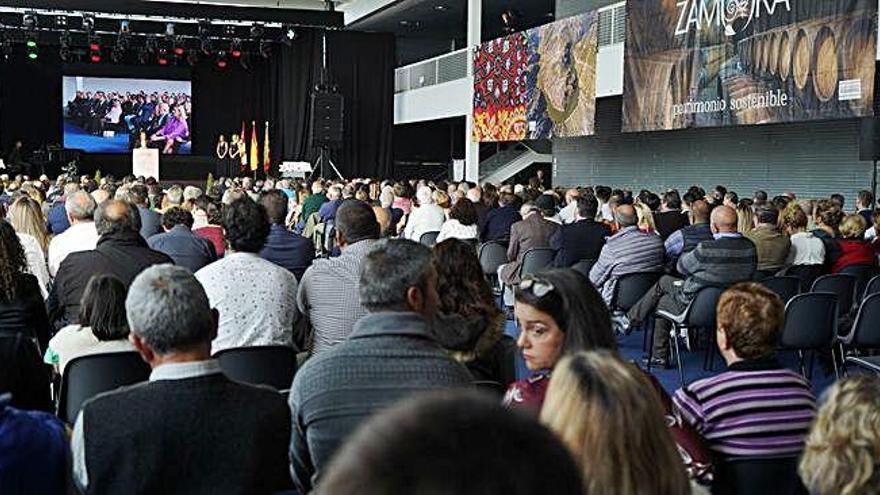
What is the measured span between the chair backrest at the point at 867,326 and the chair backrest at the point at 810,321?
124mm

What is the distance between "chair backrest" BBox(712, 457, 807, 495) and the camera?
9.61 feet

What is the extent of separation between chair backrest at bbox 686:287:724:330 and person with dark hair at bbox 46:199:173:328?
3.48m

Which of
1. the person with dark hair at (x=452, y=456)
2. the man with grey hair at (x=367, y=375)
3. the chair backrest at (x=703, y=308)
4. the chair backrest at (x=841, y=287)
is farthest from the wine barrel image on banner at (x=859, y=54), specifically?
the person with dark hair at (x=452, y=456)

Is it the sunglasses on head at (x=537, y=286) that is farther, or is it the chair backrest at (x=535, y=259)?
the chair backrest at (x=535, y=259)

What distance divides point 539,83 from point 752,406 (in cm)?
1577

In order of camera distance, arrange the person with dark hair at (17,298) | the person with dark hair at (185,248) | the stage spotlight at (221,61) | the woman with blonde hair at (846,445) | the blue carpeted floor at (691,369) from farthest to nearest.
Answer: the stage spotlight at (221,61) → the blue carpeted floor at (691,369) → the person with dark hair at (185,248) → the person with dark hair at (17,298) → the woman with blonde hair at (846,445)

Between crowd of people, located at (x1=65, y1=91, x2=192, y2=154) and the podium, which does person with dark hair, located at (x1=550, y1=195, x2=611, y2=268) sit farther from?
crowd of people, located at (x1=65, y1=91, x2=192, y2=154)

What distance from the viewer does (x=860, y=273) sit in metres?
7.25

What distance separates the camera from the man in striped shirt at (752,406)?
293 cm

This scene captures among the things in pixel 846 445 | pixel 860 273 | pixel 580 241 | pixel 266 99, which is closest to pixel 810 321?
pixel 860 273

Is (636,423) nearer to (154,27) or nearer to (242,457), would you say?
(242,457)

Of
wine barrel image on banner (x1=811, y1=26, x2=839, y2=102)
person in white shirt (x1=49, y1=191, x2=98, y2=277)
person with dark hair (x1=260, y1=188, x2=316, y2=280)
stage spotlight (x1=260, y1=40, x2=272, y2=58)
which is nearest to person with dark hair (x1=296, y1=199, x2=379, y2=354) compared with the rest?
person with dark hair (x1=260, y1=188, x2=316, y2=280)

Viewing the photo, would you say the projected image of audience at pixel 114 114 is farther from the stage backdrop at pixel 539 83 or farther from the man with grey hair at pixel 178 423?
the man with grey hair at pixel 178 423

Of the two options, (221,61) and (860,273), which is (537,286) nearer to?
(860,273)
